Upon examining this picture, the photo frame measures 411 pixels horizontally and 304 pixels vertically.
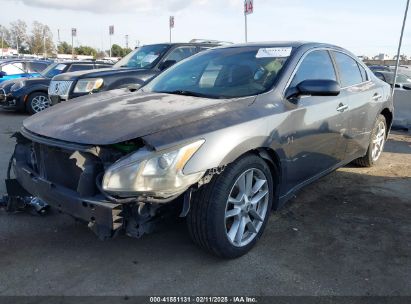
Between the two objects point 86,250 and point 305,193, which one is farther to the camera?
point 305,193

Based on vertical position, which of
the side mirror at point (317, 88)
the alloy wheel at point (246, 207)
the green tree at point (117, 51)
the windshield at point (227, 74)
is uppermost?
the green tree at point (117, 51)

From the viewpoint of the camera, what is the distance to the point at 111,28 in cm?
2720

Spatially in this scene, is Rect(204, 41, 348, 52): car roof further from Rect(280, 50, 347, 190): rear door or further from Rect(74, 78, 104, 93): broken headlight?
Rect(74, 78, 104, 93): broken headlight

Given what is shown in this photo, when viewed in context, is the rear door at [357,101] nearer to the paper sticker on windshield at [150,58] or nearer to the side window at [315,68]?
the side window at [315,68]

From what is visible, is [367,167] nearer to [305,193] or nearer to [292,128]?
[305,193]

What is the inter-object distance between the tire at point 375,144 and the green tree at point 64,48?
8714cm

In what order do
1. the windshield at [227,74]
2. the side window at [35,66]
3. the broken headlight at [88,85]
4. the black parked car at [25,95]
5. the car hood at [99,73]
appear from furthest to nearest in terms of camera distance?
the side window at [35,66], the black parked car at [25,95], the car hood at [99,73], the broken headlight at [88,85], the windshield at [227,74]

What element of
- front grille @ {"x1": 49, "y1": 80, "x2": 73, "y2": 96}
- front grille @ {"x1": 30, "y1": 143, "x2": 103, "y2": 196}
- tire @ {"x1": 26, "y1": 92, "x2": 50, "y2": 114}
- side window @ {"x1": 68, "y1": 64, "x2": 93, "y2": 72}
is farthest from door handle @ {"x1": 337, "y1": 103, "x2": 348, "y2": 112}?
side window @ {"x1": 68, "y1": 64, "x2": 93, "y2": 72}

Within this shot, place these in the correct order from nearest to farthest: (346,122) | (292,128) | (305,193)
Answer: (292,128) → (346,122) → (305,193)

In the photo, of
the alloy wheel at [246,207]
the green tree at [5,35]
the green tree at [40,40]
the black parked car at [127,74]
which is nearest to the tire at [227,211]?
the alloy wheel at [246,207]

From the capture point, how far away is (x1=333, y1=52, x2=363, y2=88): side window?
14.8 ft

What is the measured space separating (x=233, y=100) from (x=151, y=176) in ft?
3.60

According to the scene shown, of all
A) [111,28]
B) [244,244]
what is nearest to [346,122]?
[244,244]

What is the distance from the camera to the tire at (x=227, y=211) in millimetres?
2832
